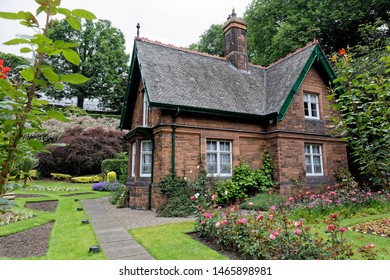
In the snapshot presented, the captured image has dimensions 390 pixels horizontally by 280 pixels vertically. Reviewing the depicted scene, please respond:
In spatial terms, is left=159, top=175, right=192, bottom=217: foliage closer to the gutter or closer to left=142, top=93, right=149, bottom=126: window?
the gutter

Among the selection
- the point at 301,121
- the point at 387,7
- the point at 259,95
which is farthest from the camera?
the point at 387,7

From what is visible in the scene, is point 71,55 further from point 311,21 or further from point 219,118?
point 311,21

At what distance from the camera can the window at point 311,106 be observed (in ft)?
43.8

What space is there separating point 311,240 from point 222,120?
7989 millimetres

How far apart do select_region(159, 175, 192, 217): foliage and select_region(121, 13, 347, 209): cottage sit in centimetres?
37

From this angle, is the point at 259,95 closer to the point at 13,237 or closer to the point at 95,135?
the point at 13,237

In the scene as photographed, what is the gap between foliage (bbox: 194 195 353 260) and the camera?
3.94 metres

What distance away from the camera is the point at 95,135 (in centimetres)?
2450

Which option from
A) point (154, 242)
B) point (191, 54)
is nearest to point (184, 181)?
point (154, 242)

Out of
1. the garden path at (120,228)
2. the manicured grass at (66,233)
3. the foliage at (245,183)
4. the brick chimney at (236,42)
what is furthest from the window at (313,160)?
the manicured grass at (66,233)

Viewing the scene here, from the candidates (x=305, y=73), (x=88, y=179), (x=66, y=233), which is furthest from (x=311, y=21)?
(x=66, y=233)

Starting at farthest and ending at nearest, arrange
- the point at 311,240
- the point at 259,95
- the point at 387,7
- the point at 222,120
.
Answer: the point at 387,7 < the point at 259,95 < the point at 222,120 < the point at 311,240

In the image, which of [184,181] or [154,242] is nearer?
[154,242]

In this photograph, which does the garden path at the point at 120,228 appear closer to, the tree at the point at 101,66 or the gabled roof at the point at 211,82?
the gabled roof at the point at 211,82
